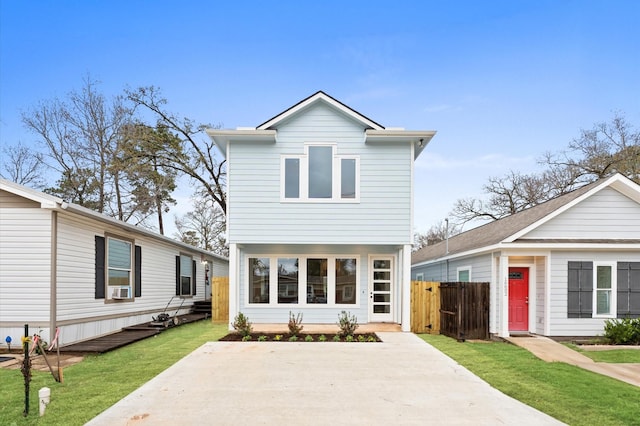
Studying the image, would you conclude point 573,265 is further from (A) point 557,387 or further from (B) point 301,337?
(B) point 301,337

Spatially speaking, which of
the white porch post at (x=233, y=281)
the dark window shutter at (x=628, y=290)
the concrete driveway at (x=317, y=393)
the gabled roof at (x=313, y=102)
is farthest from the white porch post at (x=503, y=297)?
the white porch post at (x=233, y=281)

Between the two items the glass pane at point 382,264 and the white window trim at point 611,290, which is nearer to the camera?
the white window trim at point 611,290

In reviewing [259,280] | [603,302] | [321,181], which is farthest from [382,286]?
[603,302]

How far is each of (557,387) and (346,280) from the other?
7578 millimetres

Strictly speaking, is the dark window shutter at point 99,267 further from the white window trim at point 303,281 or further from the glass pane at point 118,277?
the white window trim at point 303,281

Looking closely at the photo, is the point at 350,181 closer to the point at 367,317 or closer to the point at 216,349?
the point at 367,317

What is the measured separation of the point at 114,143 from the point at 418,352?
21744mm

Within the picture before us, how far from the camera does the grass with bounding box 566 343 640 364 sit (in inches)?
339

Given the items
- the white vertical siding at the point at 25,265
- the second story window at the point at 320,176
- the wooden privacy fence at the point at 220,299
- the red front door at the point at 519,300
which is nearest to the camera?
the white vertical siding at the point at 25,265

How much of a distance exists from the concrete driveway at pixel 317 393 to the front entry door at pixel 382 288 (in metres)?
4.68

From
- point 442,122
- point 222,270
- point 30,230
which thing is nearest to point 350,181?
point 30,230

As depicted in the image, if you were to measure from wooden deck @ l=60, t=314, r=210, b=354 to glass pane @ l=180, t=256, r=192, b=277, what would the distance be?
4063 millimetres

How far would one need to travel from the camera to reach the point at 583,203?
11.6 m

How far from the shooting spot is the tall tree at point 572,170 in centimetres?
2326
